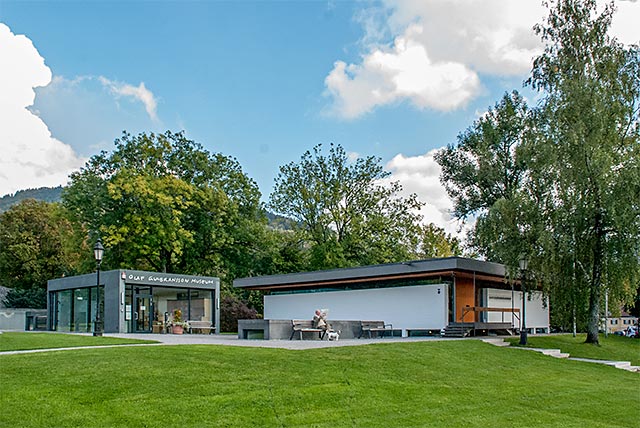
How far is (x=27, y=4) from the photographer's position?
15.2m

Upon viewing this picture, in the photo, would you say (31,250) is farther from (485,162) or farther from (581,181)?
(581,181)

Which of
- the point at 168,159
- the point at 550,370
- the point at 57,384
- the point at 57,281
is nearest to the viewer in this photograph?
the point at 57,384

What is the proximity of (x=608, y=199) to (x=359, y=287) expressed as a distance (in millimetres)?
11621

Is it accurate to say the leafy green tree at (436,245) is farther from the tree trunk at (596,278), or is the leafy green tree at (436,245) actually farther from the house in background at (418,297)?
the tree trunk at (596,278)

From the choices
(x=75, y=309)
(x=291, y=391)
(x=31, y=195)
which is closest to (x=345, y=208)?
(x=75, y=309)

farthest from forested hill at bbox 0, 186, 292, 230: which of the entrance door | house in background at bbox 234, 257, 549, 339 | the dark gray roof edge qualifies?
house in background at bbox 234, 257, 549, 339

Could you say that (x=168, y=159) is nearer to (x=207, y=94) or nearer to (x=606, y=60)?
(x=207, y=94)

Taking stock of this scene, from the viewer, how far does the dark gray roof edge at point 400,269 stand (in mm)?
24281

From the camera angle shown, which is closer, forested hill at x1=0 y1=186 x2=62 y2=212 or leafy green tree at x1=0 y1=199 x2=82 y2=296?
leafy green tree at x1=0 y1=199 x2=82 y2=296

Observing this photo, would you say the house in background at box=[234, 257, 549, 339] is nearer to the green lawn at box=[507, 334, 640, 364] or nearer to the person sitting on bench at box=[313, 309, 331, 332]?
the person sitting on bench at box=[313, 309, 331, 332]

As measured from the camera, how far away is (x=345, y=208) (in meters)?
42.5

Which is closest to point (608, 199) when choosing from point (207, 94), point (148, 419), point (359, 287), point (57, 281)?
point (359, 287)

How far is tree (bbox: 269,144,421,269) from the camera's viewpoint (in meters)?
41.5

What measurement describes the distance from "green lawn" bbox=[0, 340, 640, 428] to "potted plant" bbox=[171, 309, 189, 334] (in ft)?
46.3
